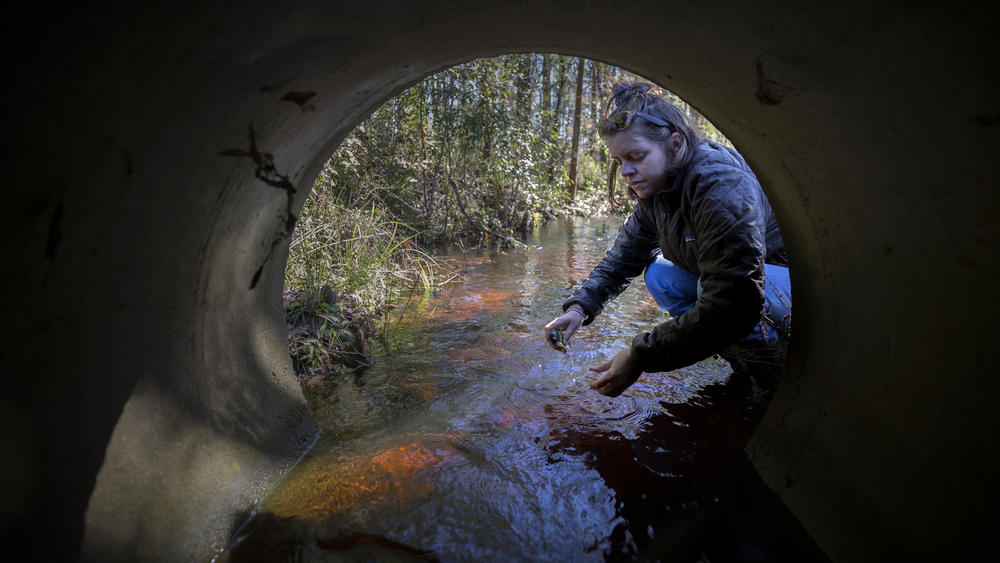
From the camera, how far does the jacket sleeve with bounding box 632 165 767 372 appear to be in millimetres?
2012

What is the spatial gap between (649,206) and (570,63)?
14.2m

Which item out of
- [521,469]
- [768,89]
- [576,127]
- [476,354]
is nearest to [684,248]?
[768,89]

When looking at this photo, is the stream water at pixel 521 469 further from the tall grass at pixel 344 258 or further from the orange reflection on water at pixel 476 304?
the orange reflection on water at pixel 476 304

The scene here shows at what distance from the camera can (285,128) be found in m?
1.82

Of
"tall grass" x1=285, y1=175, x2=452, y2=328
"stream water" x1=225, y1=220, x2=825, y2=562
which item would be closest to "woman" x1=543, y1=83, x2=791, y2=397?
"stream water" x1=225, y1=220, x2=825, y2=562

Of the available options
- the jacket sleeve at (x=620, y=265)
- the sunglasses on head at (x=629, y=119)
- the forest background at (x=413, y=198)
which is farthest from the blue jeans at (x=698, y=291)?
the forest background at (x=413, y=198)

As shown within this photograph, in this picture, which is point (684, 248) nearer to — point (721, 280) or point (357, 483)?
point (721, 280)

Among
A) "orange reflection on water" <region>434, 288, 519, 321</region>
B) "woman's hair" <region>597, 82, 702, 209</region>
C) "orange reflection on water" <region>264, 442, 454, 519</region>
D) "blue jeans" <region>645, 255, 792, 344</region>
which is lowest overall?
"orange reflection on water" <region>434, 288, 519, 321</region>

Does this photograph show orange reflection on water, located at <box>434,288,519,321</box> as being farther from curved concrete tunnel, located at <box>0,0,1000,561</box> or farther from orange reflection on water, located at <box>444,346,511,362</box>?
curved concrete tunnel, located at <box>0,0,1000,561</box>

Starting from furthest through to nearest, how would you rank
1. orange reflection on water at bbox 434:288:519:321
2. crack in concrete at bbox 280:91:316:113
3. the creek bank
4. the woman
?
orange reflection on water at bbox 434:288:519:321 → the creek bank → the woman → crack in concrete at bbox 280:91:316:113

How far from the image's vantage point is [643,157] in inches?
94.2

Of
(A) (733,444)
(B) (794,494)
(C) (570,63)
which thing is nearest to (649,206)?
(A) (733,444)

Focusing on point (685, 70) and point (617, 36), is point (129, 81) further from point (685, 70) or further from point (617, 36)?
point (685, 70)

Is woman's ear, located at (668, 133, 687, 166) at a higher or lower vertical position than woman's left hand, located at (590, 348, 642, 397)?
higher
